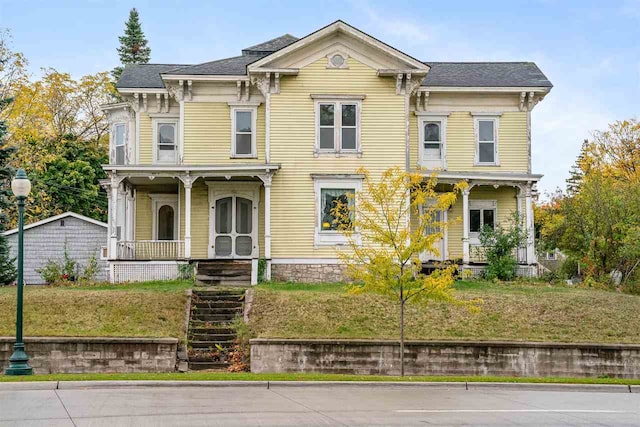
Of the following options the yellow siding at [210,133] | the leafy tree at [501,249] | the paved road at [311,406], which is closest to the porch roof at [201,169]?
the yellow siding at [210,133]

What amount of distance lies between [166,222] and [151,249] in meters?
1.88

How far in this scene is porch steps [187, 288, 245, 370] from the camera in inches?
819

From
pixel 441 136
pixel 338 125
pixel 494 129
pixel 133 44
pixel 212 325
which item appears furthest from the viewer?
pixel 133 44

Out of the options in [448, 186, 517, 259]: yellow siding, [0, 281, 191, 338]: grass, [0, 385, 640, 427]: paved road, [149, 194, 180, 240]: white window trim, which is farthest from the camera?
[448, 186, 517, 259]: yellow siding

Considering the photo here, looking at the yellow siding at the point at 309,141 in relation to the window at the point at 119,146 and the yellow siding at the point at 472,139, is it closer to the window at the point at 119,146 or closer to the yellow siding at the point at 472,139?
the yellow siding at the point at 472,139

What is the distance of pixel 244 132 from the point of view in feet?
98.9

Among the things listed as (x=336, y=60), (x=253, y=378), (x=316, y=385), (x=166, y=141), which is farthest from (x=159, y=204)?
(x=316, y=385)

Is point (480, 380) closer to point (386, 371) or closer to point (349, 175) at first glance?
point (386, 371)

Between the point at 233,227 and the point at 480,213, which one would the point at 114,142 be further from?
the point at 480,213

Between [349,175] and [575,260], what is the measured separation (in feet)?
33.9

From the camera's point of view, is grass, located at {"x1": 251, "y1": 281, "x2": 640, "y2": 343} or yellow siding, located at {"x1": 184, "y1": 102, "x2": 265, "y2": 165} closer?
grass, located at {"x1": 251, "y1": 281, "x2": 640, "y2": 343}

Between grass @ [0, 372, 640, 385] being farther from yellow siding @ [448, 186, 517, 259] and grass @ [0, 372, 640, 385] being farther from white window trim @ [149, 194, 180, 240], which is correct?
white window trim @ [149, 194, 180, 240]

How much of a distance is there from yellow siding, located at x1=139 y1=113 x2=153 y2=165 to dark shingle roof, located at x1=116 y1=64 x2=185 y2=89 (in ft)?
3.80

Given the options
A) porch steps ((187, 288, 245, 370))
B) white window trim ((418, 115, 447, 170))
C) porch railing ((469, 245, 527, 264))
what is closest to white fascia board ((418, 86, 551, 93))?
white window trim ((418, 115, 447, 170))
